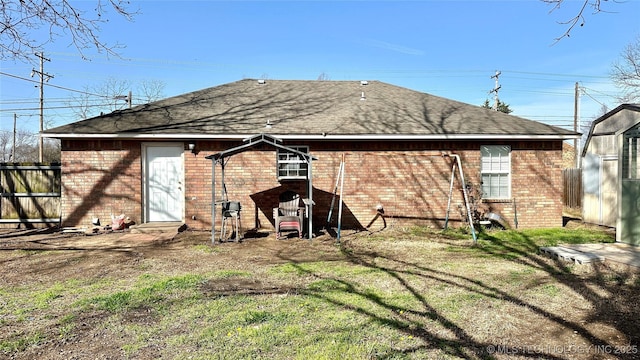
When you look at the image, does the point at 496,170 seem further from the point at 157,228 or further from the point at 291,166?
the point at 157,228

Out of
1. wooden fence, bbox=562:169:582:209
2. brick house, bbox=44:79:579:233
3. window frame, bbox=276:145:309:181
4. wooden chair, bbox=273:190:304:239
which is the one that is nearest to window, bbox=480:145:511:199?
brick house, bbox=44:79:579:233

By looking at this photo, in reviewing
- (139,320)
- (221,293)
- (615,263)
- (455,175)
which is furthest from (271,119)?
(615,263)

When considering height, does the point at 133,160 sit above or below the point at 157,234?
above

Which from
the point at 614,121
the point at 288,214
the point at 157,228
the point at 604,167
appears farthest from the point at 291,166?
the point at 614,121

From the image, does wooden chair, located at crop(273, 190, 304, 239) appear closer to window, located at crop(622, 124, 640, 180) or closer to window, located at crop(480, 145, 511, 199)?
window, located at crop(480, 145, 511, 199)

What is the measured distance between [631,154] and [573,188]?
7.45 metres

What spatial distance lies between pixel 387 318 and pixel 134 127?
8910 millimetres

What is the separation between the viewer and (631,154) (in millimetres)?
7375

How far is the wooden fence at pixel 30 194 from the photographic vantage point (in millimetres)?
10531

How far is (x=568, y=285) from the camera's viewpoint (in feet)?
17.1

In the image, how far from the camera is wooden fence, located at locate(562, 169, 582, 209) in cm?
1352

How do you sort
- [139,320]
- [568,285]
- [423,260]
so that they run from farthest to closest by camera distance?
[423,260] < [568,285] < [139,320]

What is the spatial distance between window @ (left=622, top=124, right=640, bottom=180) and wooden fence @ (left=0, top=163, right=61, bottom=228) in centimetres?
1447

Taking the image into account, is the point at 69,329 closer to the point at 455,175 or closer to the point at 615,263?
the point at 615,263
